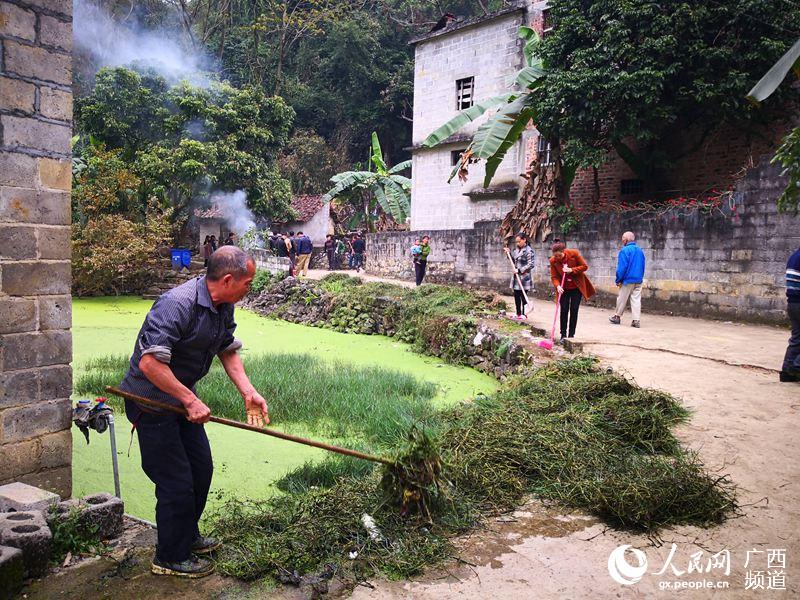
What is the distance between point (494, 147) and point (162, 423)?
11.0 metres

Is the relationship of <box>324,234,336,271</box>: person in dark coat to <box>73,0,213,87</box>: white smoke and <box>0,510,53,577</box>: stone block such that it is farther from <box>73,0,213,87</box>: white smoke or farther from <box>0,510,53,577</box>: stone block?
<box>0,510,53,577</box>: stone block

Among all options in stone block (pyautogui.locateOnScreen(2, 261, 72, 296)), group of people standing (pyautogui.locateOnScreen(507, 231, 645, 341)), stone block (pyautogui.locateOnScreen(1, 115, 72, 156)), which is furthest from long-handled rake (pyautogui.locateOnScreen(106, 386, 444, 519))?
group of people standing (pyautogui.locateOnScreen(507, 231, 645, 341))

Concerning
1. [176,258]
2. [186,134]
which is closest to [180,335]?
[176,258]

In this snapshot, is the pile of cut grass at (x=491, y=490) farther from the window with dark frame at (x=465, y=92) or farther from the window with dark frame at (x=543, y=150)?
the window with dark frame at (x=465, y=92)

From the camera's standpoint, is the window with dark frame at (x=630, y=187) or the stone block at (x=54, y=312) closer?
the stone block at (x=54, y=312)

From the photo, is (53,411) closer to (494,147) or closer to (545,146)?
(494,147)

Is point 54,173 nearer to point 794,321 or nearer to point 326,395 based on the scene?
point 326,395

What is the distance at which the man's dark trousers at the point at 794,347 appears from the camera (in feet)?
19.6

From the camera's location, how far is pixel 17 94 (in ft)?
11.7

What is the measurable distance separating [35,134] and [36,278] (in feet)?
2.89

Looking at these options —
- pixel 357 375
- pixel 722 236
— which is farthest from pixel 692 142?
pixel 357 375

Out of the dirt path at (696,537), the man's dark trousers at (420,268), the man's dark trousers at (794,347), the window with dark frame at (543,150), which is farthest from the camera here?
the window with dark frame at (543,150)

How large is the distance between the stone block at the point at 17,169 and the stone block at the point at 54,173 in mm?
44

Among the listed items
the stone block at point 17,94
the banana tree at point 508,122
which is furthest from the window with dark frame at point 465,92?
the stone block at point 17,94
